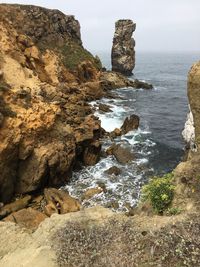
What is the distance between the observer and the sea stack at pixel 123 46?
94.9 metres

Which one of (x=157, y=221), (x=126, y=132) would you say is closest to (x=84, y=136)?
(x=126, y=132)

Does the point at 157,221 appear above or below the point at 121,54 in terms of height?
below

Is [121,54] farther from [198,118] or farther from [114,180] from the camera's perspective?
[198,118]

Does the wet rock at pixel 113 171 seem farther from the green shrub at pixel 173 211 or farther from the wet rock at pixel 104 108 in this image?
the wet rock at pixel 104 108

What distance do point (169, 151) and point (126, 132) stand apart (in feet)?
22.2

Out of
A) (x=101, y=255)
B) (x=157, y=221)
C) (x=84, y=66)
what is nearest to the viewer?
(x=101, y=255)

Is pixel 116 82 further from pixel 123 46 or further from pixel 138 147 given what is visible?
pixel 138 147

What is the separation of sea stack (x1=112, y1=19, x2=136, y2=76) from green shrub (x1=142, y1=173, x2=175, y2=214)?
85631 mm

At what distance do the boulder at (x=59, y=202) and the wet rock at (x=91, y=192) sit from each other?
1154mm

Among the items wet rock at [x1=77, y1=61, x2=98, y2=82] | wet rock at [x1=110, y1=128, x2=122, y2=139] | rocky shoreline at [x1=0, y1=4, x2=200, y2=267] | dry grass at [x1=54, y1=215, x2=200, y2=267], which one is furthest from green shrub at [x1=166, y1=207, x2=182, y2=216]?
wet rock at [x1=77, y1=61, x2=98, y2=82]

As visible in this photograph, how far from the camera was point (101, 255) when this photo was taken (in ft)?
35.9

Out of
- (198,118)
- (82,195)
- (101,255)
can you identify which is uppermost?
(198,118)

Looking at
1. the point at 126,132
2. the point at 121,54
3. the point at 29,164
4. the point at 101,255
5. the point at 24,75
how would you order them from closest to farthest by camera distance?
the point at 101,255 < the point at 29,164 < the point at 24,75 < the point at 126,132 < the point at 121,54

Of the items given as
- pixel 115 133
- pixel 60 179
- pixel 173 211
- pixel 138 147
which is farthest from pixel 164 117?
pixel 173 211
